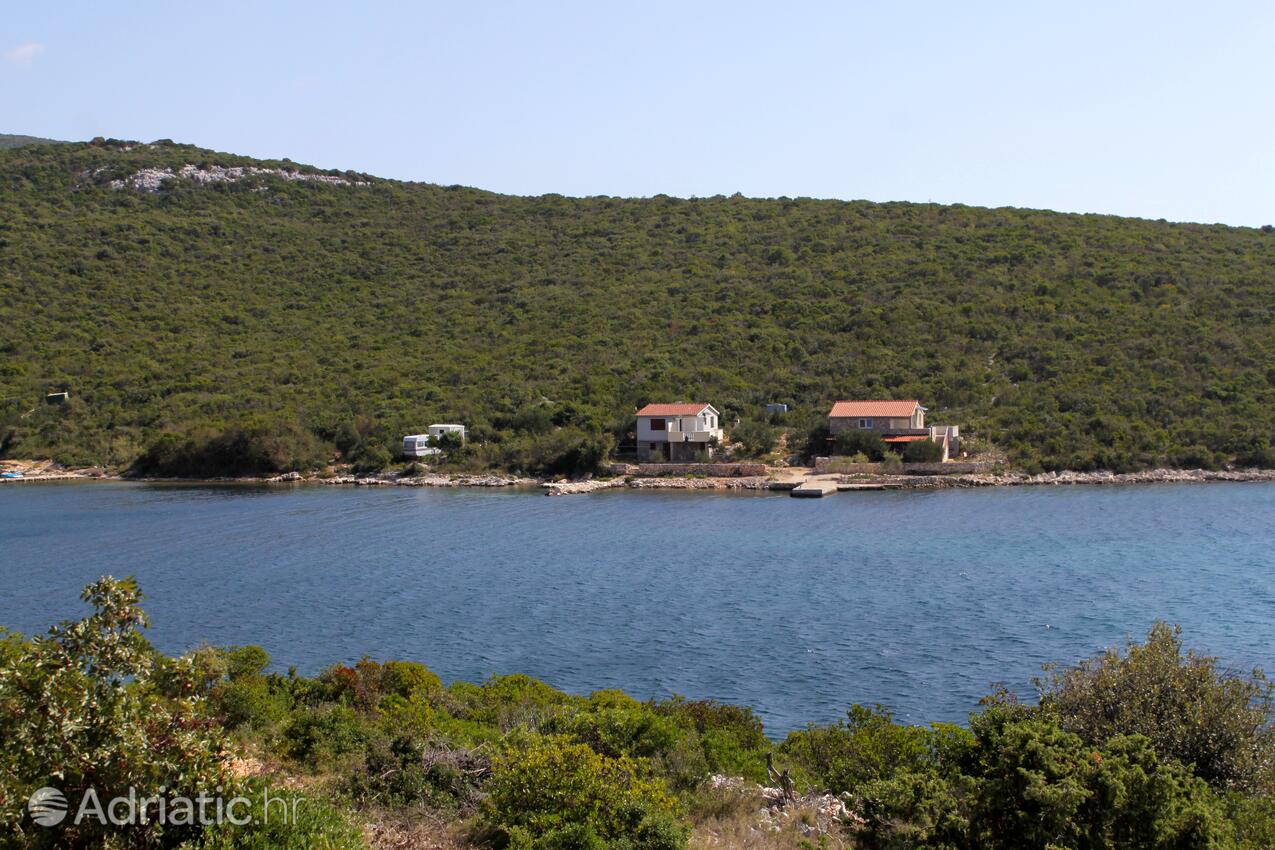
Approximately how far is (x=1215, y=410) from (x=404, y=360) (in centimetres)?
5131

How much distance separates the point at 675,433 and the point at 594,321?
2190 centimetres

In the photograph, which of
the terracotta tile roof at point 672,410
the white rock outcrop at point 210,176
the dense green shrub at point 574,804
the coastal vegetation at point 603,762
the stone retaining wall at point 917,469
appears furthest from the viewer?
the white rock outcrop at point 210,176

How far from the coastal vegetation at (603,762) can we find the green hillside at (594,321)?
43076mm

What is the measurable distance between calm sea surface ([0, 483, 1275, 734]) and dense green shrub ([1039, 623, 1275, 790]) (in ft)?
16.6

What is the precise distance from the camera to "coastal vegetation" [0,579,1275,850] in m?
6.79

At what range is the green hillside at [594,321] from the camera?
59.6 meters

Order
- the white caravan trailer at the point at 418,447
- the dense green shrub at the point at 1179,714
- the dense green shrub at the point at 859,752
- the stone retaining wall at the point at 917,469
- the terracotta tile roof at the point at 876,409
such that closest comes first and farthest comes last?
the dense green shrub at the point at 1179,714 < the dense green shrub at the point at 859,752 < the stone retaining wall at the point at 917,469 < the terracotta tile roof at the point at 876,409 < the white caravan trailer at the point at 418,447

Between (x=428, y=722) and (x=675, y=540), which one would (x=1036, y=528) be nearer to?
(x=675, y=540)

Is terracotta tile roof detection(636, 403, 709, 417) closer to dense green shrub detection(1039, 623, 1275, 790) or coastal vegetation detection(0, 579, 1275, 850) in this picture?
coastal vegetation detection(0, 579, 1275, 850)

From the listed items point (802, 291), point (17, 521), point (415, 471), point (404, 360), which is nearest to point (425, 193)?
point (404, 360)

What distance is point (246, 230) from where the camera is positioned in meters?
96.5

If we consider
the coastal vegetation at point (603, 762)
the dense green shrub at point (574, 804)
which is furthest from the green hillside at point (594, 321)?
the dense green shrub at point (574, 804)

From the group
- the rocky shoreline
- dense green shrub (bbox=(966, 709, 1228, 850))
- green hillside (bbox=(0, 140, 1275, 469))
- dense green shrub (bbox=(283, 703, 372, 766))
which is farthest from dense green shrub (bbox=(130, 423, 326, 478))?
dense green shrub (bbox=(966, 709, 1228, 850))

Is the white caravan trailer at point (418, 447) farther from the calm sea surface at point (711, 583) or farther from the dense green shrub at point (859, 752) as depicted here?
the dense green shrub at point (859, 752)
